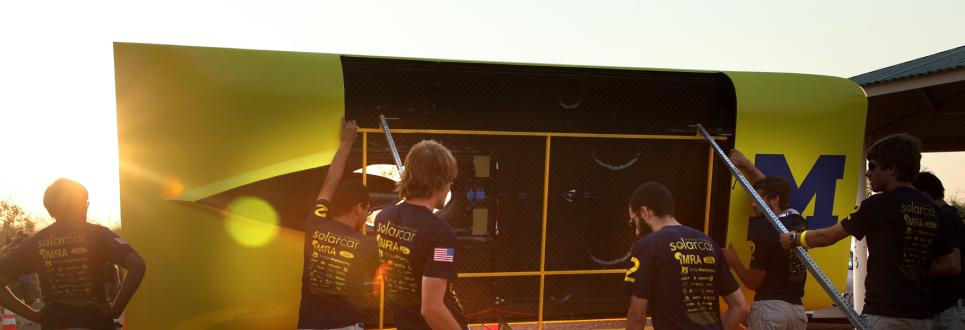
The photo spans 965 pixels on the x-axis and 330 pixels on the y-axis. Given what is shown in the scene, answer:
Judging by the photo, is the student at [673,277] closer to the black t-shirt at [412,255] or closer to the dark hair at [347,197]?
the black t-shirt at [412,255]

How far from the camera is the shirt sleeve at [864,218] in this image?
355 centimetres

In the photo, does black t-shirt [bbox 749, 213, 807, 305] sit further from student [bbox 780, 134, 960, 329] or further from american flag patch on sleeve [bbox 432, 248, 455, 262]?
american flag patch on sleeve [bbox 432, 248, 455, 262]

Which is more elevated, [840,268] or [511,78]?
[511,78]

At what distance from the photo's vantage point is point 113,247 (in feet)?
11.7

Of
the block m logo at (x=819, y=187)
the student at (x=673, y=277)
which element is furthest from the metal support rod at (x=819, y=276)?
the student at (x=673, y=277)

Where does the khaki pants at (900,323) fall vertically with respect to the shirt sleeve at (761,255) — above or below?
below

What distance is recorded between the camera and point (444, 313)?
9.27 feet

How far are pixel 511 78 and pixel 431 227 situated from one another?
9.07 feet

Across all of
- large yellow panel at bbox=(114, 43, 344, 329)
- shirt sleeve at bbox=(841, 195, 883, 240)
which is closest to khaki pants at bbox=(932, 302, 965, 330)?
shirt sleeve at bbox=(841, 195, 883, 240)

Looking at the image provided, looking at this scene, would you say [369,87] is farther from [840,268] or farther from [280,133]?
[840,268]

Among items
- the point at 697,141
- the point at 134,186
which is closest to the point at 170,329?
the point at 134,186

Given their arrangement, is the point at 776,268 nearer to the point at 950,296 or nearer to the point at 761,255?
the point at 761,255

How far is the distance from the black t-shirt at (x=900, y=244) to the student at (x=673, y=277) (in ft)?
3.15

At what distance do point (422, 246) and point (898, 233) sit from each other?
2.60 metres
